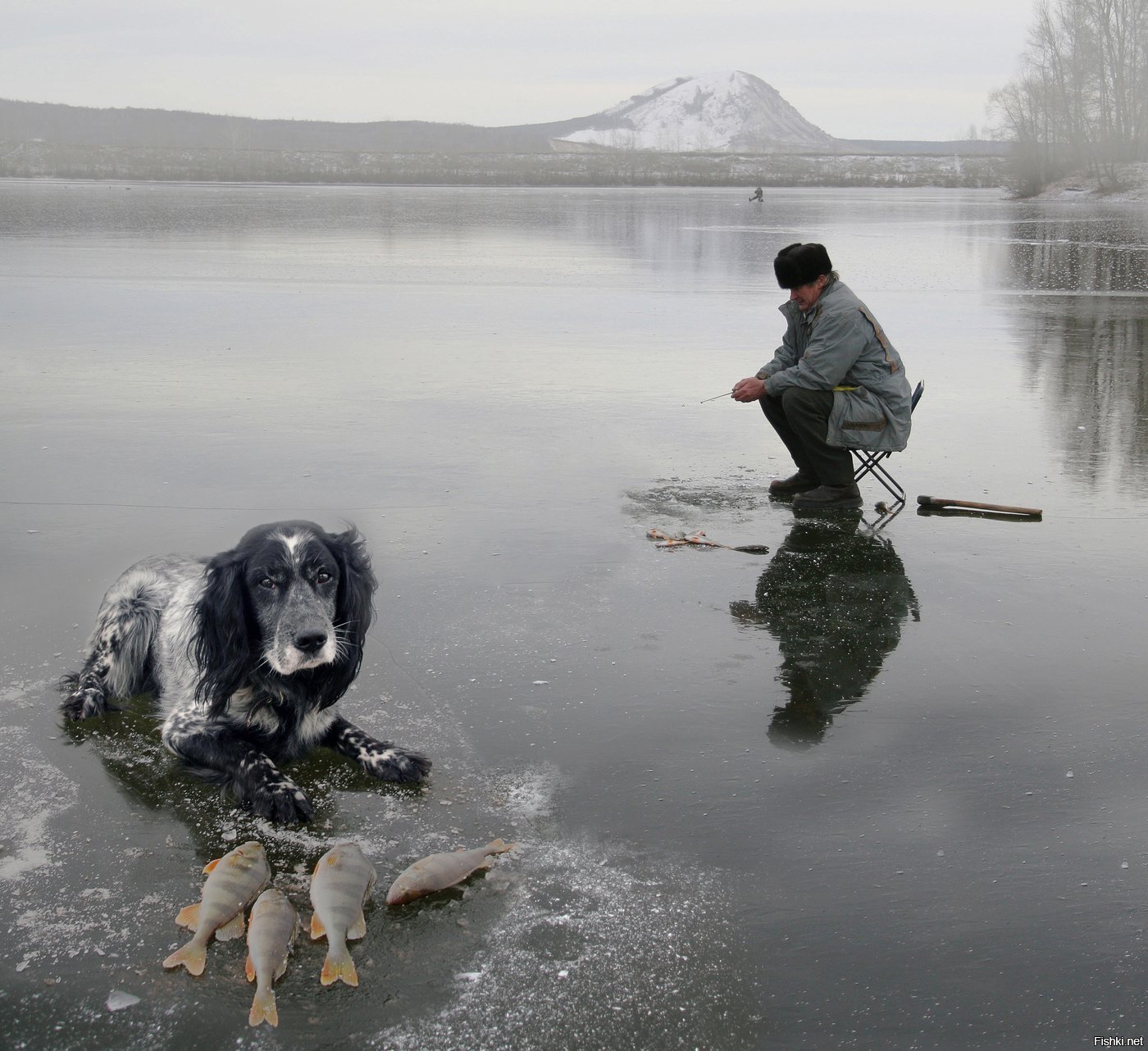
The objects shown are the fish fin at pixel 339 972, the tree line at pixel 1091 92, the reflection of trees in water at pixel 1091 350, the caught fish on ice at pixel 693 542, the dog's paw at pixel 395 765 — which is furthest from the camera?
the tree line at pixel 1091 92

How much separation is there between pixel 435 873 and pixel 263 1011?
68 centimetres

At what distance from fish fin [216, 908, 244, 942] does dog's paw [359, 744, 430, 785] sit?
3.18 ft

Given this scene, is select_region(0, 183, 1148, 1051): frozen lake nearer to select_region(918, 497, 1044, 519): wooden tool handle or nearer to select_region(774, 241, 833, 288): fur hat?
select_region(918, 497, 1044, 519): wooden tool handle

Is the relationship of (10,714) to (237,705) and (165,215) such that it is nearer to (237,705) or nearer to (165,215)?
(237,705)

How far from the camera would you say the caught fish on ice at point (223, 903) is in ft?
10.8

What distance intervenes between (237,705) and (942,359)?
35.5ft

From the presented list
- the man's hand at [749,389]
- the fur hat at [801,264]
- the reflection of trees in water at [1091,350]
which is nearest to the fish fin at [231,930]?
the man's hand at [749,389]

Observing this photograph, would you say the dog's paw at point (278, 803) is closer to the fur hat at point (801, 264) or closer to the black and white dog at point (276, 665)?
the black and white dog at point (276, 665)

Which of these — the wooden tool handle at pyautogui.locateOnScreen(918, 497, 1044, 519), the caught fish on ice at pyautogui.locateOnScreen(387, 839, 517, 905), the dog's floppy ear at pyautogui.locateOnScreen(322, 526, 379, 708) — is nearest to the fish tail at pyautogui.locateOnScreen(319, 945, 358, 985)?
the caught fish on ice at pyautogui.locateOnScreen(387, 839, 517, 905)

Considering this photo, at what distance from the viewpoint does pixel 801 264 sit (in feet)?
25.4

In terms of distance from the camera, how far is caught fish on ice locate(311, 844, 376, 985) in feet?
10.6

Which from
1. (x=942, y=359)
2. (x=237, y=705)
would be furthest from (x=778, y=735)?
(x=942, y=359)

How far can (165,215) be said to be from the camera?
42.4 m

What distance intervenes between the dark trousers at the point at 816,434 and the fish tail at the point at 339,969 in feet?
17.5
